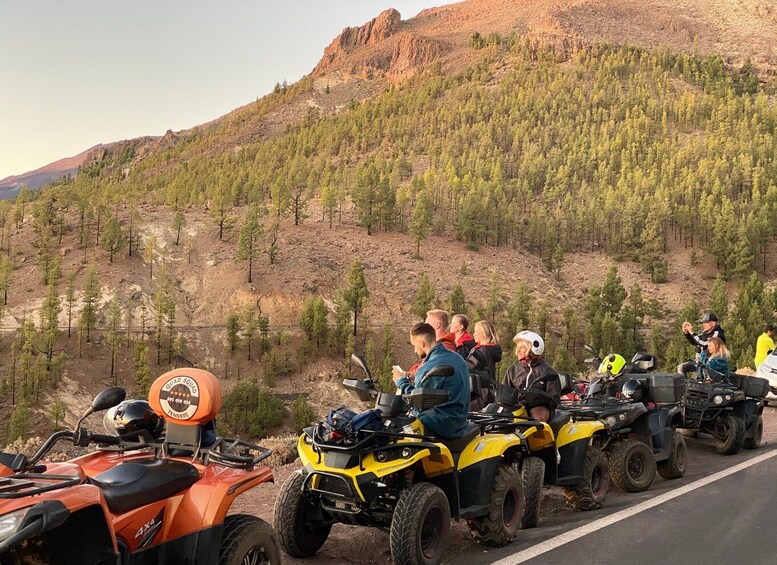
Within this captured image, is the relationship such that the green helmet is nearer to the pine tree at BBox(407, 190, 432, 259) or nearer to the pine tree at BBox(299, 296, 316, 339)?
the pine tree at BBox(299, 296, 316, 339)

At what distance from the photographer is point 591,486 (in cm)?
770

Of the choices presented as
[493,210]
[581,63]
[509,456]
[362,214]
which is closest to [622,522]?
[509,456]

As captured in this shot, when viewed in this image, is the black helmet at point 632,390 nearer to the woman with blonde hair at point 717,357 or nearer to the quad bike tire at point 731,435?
the quad bike tire at point 731,435

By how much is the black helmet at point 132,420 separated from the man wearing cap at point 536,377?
426 centimetres

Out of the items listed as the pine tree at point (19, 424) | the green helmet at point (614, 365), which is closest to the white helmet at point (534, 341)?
the green helmet at point (614, 365)

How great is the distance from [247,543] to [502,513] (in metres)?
2.77

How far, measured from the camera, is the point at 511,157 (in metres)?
124

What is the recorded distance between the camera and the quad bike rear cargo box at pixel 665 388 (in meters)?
9.70

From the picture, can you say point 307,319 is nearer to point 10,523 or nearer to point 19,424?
point 19,424

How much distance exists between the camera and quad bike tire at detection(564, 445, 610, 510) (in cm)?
763

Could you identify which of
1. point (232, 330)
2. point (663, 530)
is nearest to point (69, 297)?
point (232, 330)

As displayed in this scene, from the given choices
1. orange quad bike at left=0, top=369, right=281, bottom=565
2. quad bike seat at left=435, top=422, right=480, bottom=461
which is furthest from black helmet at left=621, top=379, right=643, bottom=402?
orange quad bike at left=0, top=369, right=281, bottom=565

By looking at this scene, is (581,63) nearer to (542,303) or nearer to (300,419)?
(542,303)

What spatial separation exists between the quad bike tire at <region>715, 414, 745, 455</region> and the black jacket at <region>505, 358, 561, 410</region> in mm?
4986
